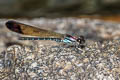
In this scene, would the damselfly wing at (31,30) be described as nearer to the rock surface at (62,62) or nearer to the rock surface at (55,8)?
the rock surface at (62,62)

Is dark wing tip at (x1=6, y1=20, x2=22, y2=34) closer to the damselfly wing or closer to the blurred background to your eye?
the damselfly wing

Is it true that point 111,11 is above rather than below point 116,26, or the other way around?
above

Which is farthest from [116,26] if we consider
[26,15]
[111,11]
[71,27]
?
[26,15]

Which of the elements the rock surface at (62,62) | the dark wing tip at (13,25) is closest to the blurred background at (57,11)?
the dark wing tip at (13,25)

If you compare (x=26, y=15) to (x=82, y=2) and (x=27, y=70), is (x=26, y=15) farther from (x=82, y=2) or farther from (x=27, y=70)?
(x=27, y=70)

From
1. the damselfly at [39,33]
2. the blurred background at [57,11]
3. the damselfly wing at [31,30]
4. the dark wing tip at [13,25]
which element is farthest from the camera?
the blurred background at [57,11]

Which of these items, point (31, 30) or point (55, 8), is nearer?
point (31, 30)

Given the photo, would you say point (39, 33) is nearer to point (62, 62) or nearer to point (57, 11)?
point (62, 62)

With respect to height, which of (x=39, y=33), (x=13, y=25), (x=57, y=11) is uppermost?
(x=57, y=11)

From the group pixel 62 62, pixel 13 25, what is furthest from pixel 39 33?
pixel 62 62

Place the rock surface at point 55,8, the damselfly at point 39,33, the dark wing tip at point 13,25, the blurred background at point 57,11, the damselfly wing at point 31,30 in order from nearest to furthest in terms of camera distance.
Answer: the damselfly at point 39,33 → the damselfly wing at point 31,30 → the dark wing tip at point 13,25 → the blurred background at point 57,11 → the rock surface at point 55,8

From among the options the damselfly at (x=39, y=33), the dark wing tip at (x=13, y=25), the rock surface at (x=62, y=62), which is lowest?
the rock surface at (x=62, y=62)
